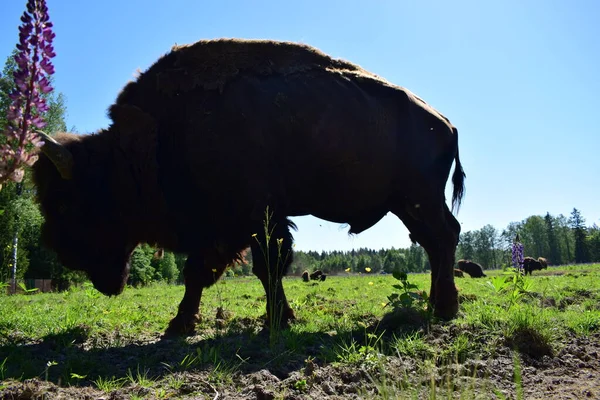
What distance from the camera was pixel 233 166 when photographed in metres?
4.36

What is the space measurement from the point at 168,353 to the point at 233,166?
185 centimetres

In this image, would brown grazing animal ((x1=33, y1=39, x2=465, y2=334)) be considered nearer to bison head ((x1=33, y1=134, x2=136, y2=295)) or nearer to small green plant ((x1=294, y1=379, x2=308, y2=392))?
bison head ((x1=33, y1=134, x2=136, y2=295))

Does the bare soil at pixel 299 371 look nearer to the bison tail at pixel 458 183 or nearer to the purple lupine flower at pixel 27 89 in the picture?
the purple lupine flower at pixel 27 89

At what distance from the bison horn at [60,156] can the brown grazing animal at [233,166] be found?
0.01 meters

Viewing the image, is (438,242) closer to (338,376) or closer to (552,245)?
(338,376)

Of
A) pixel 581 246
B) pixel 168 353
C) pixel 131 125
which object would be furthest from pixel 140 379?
pixel 581 246

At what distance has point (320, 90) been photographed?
196 inches

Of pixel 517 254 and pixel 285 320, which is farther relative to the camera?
pixel 517 254

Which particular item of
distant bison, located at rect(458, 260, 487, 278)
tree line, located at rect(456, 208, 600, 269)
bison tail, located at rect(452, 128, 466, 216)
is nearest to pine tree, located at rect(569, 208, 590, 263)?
tree line, located at rect(456, 208, 600, 269)

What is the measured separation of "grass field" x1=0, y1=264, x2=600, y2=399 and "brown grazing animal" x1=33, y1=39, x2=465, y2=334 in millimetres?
524

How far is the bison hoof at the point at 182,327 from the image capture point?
13.7 ft

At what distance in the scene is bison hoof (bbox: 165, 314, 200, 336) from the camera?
4.17m

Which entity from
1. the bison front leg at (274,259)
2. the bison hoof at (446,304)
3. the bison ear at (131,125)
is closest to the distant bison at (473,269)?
the bison hoof at (446,304)

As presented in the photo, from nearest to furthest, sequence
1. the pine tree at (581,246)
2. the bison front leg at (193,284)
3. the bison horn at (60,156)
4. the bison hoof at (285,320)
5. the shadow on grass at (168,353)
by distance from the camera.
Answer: the shadow on grass at (168,353)
the bison horn at (60,156)
the bison hoof at (285,320)
the bison front leg at (193,284)
the pine tree at (581,246)
